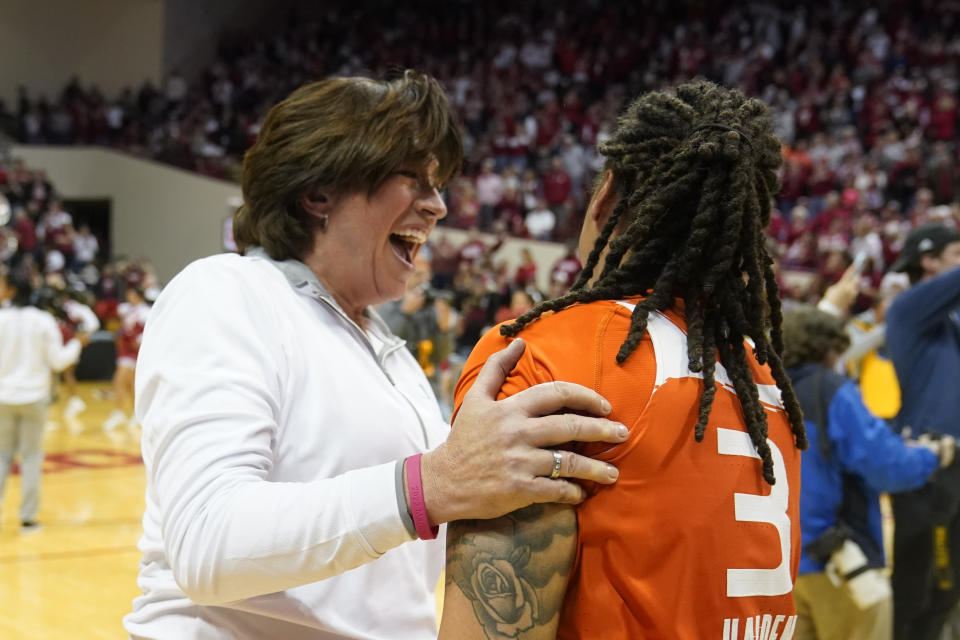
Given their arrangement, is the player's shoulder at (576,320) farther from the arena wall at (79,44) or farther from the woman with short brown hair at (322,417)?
the arena wall at (79,44)

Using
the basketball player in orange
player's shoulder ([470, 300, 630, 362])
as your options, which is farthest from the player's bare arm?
player's shoulder ([470, 300, 630, 362])

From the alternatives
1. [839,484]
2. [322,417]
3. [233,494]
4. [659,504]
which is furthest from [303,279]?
[839,484]

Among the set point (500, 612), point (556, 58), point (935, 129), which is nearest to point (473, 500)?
point (500, 612)

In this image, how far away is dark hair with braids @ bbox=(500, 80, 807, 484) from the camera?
4.19 ft

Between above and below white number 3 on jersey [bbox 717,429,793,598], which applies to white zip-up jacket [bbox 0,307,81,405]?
below

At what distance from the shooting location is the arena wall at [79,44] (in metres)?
Result: 21.7

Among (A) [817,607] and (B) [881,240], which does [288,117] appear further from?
(B) [881,240]

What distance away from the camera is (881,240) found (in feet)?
37.3

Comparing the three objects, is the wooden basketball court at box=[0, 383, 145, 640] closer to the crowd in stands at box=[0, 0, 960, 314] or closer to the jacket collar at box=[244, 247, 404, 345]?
the jacket collar at box=[244, 247, 404, 345]

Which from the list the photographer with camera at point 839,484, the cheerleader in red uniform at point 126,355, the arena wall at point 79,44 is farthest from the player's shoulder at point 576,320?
the arena wall at point 79,44

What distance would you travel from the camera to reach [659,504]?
1175 millimetres

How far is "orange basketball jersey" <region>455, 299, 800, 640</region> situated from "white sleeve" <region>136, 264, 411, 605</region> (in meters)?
0.22

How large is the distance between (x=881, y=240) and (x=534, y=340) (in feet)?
36.2

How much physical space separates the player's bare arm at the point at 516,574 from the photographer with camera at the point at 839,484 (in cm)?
234
